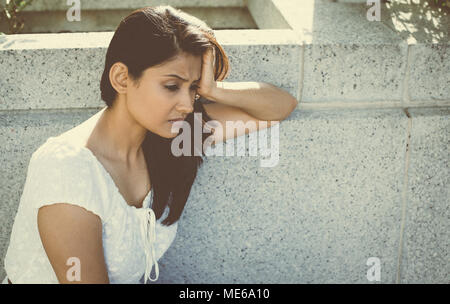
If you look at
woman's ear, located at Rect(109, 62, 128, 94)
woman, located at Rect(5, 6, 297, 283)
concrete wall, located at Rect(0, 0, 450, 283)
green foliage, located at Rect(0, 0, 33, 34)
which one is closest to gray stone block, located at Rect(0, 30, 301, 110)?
concrete wall, located at Rect(0, 0, 450, 283)

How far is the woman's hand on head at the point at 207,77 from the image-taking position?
2.41 meters

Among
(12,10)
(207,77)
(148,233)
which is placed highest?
(12,10)

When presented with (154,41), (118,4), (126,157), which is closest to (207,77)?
(154,41)

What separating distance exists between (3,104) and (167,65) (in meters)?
1.18

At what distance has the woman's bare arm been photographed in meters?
2.13

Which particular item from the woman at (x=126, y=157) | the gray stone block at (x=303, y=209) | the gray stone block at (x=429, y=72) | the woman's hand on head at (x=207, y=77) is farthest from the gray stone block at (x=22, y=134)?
the gray stone block at (x=429, y=72)

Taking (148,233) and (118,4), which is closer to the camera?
(148,233)

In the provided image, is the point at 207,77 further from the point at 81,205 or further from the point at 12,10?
the point at 12,10

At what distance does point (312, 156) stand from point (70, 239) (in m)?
1.59

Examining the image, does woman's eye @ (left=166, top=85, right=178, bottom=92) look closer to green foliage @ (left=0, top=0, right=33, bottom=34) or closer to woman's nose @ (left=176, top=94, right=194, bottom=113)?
woman's nose @ (left=176, top=94, right=194, bottom=113)

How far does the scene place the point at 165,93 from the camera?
7.47 feet

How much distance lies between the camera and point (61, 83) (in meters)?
2.81

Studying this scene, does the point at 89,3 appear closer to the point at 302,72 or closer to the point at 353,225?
the point at 302,72
